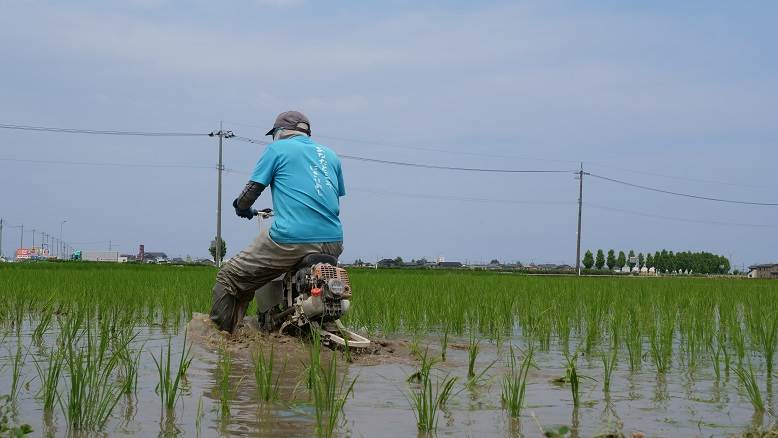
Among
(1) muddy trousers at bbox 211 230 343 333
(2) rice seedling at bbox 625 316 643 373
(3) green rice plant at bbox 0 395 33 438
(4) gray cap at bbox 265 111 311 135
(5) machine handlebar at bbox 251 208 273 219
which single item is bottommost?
(3) green rice plant at bbox 0 395 33 438

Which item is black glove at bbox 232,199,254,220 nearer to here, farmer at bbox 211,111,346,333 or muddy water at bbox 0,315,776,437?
farmer at bbox 211,111,346,333

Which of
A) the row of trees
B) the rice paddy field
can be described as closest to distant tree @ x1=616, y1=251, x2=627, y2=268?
the row of trees

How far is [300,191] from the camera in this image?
15.9 feet

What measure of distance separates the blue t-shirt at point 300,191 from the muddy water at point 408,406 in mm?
740

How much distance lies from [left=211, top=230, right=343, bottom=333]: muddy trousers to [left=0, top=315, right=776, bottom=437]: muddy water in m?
0.53

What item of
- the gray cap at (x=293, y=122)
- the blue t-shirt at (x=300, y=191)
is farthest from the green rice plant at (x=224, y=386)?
the gray cap at (x=293, y=122)

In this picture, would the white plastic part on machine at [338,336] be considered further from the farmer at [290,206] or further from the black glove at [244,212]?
the black glove at [244,212]

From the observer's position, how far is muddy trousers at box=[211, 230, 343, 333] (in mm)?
4863

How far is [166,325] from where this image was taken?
662 centimetres

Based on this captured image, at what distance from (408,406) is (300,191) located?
1.90 metres

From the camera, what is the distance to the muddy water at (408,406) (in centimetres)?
284

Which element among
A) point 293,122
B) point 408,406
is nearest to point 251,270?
point 293,122

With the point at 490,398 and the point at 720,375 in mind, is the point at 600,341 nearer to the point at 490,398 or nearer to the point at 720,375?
the point at 720,375

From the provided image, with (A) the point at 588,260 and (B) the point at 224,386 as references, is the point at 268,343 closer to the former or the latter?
(B) the point at 224,386
